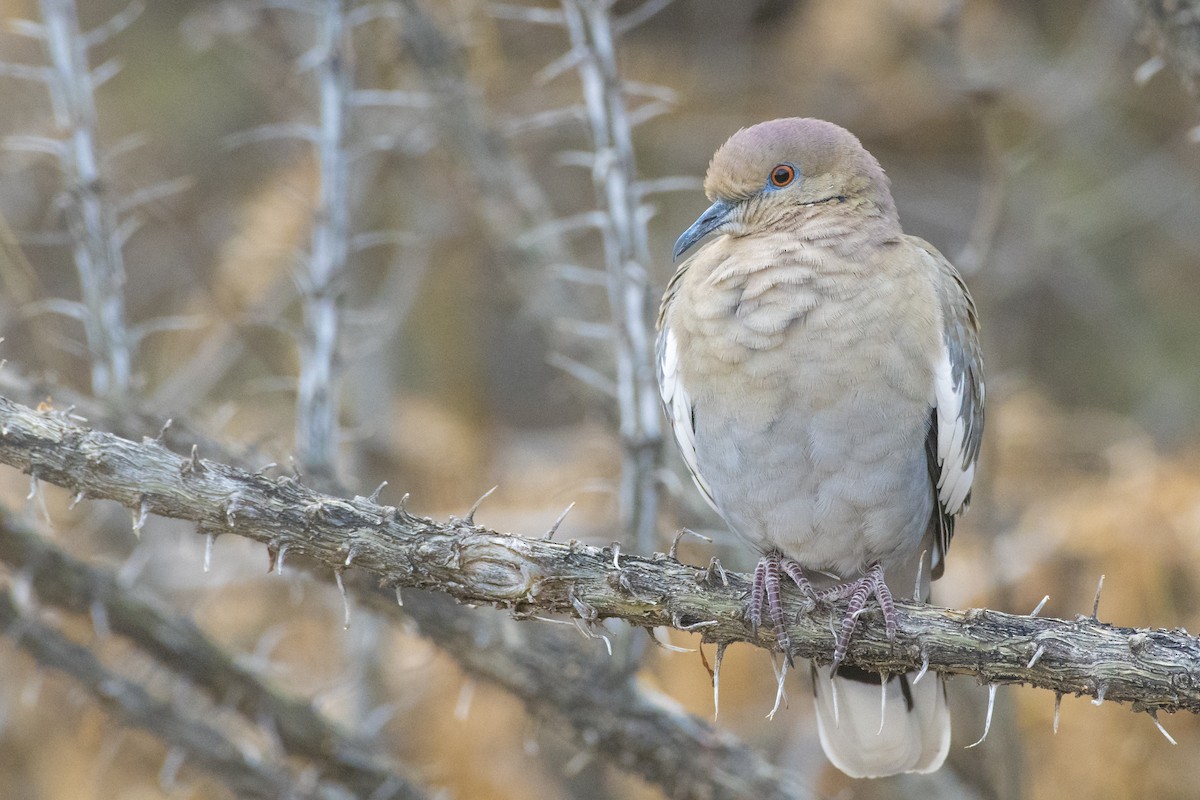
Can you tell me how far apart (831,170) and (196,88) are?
20.9 ft

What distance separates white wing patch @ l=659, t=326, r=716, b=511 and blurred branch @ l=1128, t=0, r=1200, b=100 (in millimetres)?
1601

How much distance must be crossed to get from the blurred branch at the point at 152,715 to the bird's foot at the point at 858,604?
1.71m

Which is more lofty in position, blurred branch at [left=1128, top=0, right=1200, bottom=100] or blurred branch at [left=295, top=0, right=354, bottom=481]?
blurred branch at [left=1128, top=0, right=1200, bottom=100]

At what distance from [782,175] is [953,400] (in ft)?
2.61

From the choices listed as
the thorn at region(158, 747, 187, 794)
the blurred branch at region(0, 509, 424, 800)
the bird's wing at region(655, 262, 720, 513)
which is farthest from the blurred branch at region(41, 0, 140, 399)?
the bird's wing at region(655, 262, 720, 513)

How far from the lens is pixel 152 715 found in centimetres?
334

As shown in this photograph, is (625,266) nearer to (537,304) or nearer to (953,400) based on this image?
(953,400)

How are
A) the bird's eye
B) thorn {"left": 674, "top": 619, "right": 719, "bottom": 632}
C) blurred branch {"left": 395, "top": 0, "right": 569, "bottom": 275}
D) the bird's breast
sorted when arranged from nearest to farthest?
thorn {"left": 674, "top": 619, "right": 719, "bottom": 632}
the bird's breast
the bird's eye
blurred branch {"left": 395, "top": 0, "right": 569, "bottom": 275}

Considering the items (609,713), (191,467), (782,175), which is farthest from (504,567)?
(782,175)

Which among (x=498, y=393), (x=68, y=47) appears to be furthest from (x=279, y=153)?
(x=68, y=47)

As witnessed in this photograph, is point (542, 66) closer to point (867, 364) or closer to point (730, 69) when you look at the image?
point (730, 69)

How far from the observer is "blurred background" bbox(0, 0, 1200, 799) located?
14.0 ft

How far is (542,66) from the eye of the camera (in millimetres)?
7297

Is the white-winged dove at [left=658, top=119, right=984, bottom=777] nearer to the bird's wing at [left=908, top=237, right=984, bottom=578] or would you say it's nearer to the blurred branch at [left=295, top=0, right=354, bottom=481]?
the bird's wing at [left=908, top=237, right=984, bottom=578]
